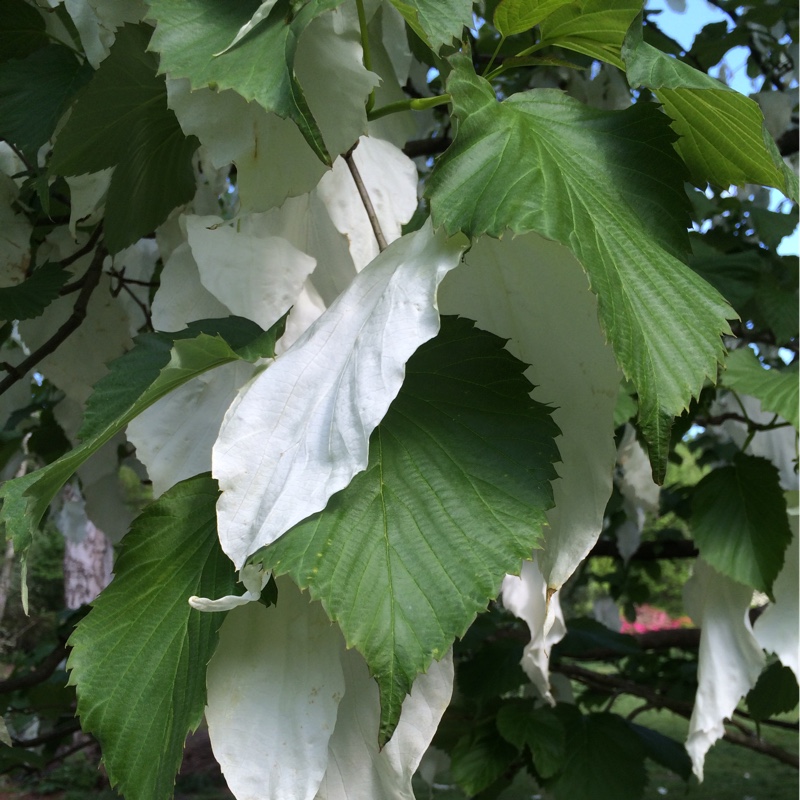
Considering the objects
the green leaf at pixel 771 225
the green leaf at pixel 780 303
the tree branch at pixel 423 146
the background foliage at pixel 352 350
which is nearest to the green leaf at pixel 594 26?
the background foliage at pixel 352 350

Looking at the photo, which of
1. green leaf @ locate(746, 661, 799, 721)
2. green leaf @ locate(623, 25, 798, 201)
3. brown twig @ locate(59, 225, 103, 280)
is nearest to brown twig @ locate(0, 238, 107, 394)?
brown twig @ locate(59, 225, 103, 280)

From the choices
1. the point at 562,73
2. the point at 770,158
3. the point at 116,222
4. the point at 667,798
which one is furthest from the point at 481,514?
the point at 667,798

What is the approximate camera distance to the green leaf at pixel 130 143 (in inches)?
18.4

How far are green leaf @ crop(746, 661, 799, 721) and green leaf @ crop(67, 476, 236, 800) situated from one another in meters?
1.09

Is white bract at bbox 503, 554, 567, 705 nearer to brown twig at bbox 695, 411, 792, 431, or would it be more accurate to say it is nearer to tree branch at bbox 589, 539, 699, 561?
brown twig at bbox 695, 411, 792, 431

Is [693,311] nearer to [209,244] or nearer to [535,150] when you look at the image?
[535,150]

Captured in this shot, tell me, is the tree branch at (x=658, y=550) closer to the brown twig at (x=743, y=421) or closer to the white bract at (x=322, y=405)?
the brown twig at (x=743, y=421)

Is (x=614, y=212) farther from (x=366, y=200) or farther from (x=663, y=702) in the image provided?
(x=663, y=702)

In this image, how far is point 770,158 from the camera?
0.37 metres

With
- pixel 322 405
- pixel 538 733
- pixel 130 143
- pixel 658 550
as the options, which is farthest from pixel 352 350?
pixel 658 550

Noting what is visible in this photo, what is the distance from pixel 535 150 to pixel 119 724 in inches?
10.5

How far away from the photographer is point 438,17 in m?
0.35

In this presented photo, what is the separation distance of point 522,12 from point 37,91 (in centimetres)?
29

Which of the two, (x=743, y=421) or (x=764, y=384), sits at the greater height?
(x=764, y=384)
